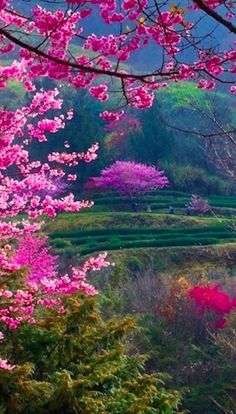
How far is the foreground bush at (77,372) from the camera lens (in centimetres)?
848

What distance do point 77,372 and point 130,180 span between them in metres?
35.7

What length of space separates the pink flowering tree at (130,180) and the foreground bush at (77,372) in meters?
34.5

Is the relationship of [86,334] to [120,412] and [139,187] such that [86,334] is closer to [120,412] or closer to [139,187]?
[120,412]

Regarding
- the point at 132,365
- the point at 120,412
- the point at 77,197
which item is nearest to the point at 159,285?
the point at 132,365

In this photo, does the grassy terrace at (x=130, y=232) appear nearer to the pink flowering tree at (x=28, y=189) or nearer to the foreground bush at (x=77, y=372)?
the foreground bush at (x=77, y=372)

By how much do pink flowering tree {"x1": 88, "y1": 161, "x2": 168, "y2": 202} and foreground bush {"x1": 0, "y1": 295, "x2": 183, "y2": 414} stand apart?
3453 centimetres

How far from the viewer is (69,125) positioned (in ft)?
155

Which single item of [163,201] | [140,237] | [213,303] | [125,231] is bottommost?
[213,303]

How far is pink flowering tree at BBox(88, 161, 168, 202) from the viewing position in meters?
44.9

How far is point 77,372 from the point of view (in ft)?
31.4

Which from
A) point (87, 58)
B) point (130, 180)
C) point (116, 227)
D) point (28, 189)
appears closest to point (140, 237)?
point (116, 227)

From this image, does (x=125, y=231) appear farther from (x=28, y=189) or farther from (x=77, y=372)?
(x=28, y=189)

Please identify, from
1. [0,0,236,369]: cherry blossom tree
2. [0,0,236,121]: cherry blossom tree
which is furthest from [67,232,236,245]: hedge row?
[0,0,236,121]: cherry blossom tree

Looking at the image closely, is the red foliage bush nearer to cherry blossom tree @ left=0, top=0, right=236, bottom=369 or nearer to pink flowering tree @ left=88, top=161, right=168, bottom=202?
cherry blossom tree @ left=0, top=0, right=236, bottom=369
